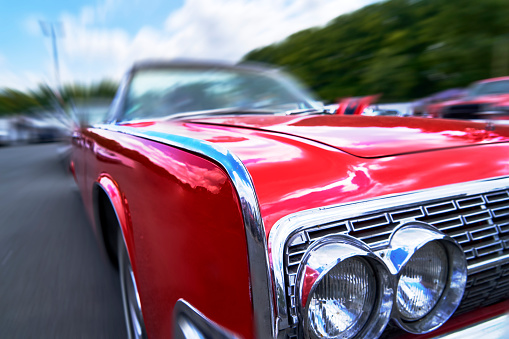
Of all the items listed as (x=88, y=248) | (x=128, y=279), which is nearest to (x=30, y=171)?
(x=88, y=248)

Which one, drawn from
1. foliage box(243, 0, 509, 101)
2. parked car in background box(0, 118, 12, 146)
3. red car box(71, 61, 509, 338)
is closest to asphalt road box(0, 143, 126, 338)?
red car box(71, 61, 509, 338)

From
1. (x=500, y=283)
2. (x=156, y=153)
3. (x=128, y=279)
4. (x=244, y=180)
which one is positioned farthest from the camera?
(x=128, y=279)

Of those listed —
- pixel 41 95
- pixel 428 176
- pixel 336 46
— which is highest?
pixel 336 46

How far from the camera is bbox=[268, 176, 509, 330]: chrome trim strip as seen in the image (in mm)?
833

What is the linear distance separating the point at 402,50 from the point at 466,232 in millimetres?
12279

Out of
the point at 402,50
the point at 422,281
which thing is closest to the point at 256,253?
the point at 422,281

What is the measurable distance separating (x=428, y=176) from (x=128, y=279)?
4.52 ft

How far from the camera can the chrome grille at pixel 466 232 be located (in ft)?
2.94

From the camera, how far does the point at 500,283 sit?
3.81 feet

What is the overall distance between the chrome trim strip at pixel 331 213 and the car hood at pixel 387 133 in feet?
0.48

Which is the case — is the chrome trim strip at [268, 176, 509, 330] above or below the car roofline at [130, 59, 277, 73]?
below

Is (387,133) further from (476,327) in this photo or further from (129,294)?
(129,294)

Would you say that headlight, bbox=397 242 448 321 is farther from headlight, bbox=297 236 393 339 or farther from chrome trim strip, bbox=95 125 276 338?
chrome trim strip, bbox=95 125 276 338

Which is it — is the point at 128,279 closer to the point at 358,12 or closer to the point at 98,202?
the point at 98,202
